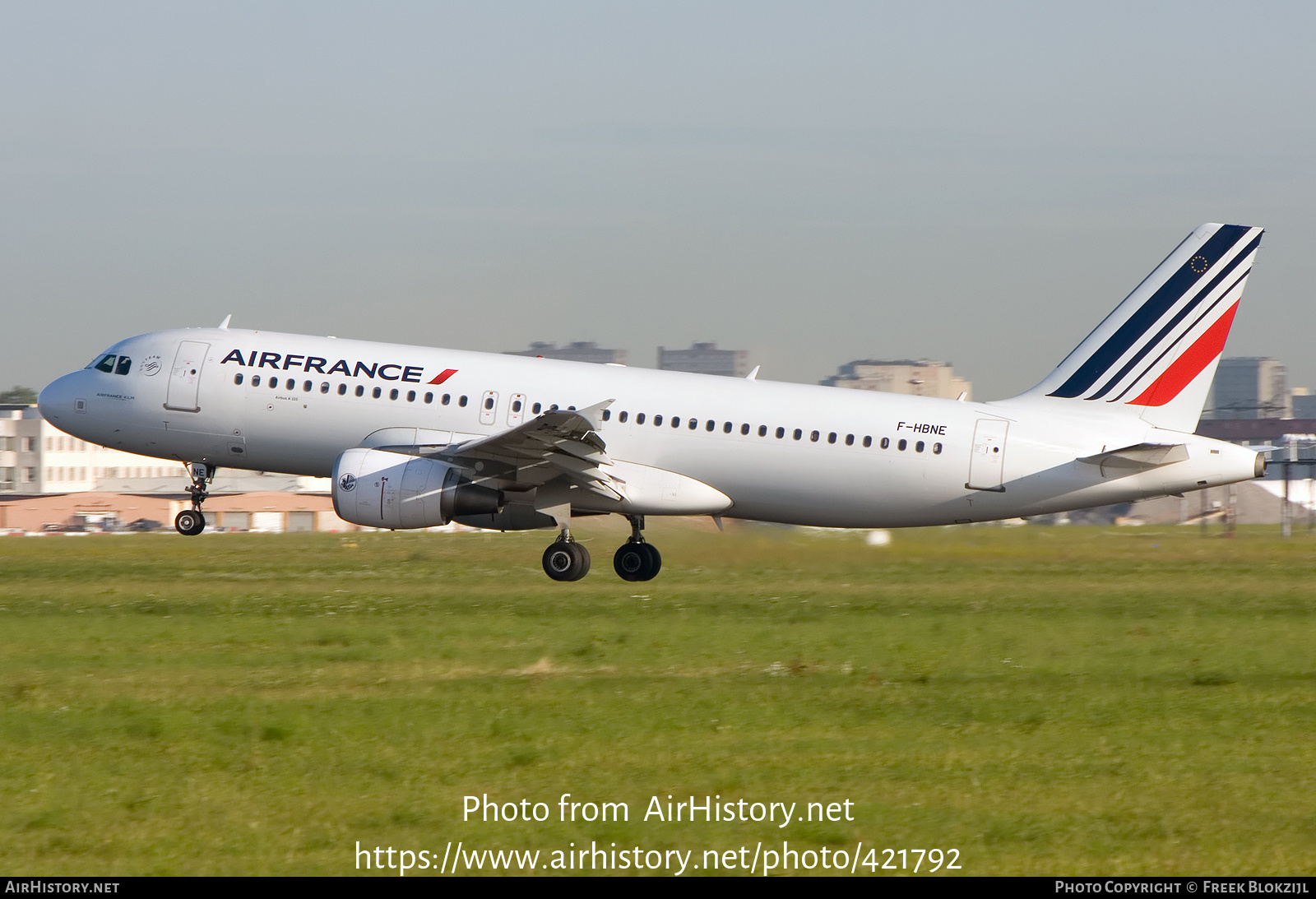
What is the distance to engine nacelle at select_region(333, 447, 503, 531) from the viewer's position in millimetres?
26938

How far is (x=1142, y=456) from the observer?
2758 centimetres

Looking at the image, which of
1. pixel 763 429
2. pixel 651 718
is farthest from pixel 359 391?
pixel 651 718

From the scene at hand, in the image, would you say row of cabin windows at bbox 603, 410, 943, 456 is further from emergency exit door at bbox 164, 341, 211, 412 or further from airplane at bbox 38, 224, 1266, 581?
emergency exit door at bbox 164, 341, 211, 412

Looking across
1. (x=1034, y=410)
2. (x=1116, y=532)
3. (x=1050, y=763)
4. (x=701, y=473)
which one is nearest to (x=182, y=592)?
(x=701, y=473)

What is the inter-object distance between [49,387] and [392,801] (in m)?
23.8

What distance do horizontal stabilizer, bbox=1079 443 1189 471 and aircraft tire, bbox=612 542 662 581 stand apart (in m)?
9.04

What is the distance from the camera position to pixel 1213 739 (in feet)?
47.7

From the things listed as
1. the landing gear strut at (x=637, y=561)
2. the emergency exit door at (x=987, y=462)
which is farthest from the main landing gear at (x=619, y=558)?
the emergency exit door at (x=987, y=462)

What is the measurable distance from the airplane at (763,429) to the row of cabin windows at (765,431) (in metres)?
0.04

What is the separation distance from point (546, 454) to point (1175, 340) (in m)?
12.7

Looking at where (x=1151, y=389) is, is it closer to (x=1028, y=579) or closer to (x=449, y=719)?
(x=1028, y=579)

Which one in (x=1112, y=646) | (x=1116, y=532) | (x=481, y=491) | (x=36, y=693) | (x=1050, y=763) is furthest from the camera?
(x=1116, y=532)

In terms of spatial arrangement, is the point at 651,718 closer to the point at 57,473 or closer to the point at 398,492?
the point at 398,492

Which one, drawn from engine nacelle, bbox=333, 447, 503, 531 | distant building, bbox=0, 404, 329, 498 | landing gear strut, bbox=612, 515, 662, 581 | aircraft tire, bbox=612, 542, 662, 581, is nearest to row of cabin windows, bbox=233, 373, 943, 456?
engine nacelle, bbox=333, 447, 503, 531
